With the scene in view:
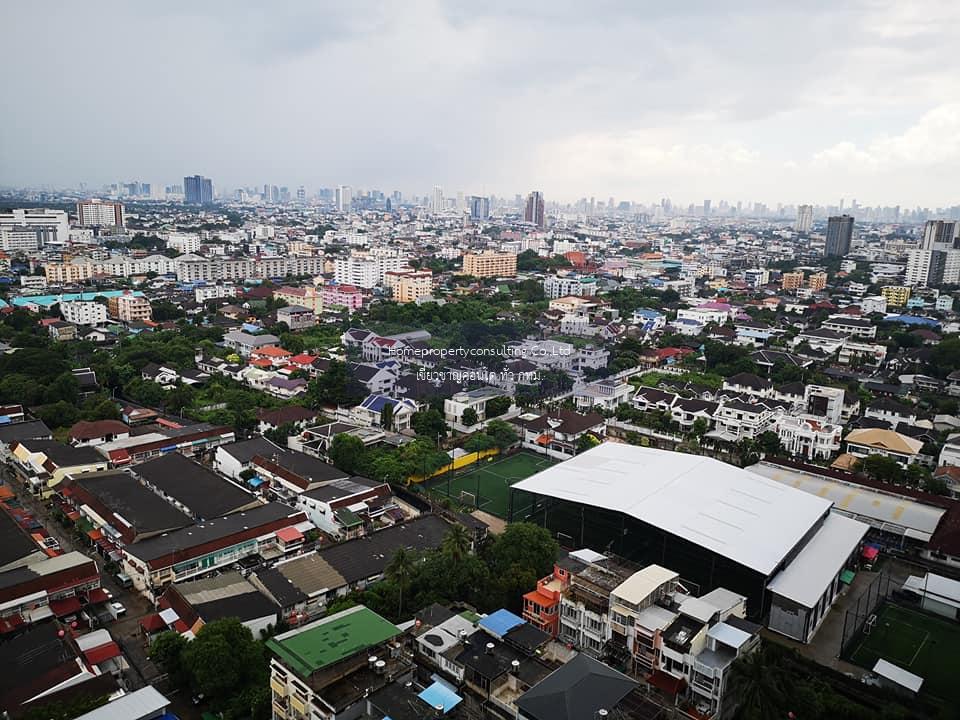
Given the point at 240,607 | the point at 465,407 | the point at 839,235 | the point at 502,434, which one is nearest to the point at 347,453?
the point at 502,434

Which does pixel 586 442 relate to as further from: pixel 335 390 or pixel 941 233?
pixel 941 233

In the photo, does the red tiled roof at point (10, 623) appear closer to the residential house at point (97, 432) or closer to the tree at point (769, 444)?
the residential house at point (97, 432)

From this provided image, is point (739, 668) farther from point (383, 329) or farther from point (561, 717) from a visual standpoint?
point (383, 329)

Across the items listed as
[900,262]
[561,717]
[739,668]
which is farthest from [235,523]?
[900,262]

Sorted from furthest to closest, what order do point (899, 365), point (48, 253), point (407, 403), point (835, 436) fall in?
point (48, 253)
point (899, 365)
point (407, 403)
point (835, 436)

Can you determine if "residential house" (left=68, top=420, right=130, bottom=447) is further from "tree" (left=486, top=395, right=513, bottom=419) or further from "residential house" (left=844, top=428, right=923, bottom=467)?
"residential house" (left=844, top=428, right=923, bottom=467)

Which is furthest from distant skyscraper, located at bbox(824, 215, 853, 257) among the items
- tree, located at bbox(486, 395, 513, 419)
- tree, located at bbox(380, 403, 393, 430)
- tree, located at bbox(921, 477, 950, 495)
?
tree, located at bbox(380, 403, 393, 430)
